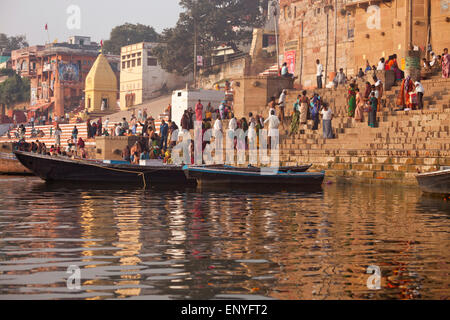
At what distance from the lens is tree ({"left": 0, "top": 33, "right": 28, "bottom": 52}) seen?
93.4 meters

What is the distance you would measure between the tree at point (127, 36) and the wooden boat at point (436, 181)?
190 feet

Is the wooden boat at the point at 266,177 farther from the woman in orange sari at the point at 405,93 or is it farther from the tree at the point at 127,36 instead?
the tree at the point at 127,36

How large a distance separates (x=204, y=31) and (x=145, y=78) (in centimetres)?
649

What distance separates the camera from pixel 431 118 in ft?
60.4

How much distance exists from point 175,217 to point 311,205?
3.22 meters

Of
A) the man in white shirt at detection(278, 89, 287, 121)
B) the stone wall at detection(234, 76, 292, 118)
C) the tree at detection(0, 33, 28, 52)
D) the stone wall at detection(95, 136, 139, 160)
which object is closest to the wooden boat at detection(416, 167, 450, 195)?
the man in white shirt at detection(278, 89, 287, 121)

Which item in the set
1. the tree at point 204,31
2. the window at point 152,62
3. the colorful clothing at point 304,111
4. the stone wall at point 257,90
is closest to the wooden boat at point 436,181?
the colorful clothing at point 304,111

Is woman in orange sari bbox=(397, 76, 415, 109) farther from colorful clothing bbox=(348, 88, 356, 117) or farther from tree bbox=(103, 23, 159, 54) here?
tree bbox=(103, 23, 159, 54)

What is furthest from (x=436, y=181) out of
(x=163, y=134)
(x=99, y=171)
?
(x=163, y=134)

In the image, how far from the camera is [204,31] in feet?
164

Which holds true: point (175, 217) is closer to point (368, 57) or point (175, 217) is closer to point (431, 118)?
point (431, 118)

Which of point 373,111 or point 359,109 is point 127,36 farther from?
point 373,111

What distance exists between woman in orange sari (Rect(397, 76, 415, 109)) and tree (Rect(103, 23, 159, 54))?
2101 inches
